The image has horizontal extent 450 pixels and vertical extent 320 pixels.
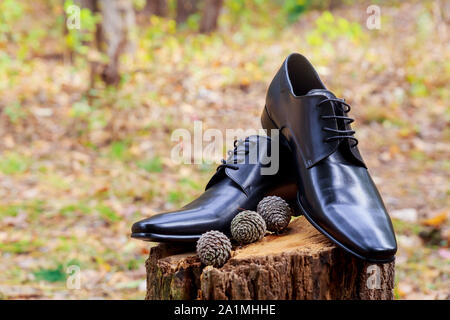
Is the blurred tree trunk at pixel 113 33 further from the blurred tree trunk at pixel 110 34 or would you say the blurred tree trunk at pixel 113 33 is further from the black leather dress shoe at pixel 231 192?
the black leather dress shoe at pixel 231 192

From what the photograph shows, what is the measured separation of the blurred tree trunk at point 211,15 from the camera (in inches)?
268

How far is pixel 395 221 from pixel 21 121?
3401 millimetres

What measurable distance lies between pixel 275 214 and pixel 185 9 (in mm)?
6862

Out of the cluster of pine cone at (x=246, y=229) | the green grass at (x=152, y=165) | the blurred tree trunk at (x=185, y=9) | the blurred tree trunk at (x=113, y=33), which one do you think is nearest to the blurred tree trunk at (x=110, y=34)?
the blurred tree trunk at (x=113, y=33)

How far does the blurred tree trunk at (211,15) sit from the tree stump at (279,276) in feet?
19.2

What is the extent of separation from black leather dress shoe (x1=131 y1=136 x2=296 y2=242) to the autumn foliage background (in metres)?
0.66

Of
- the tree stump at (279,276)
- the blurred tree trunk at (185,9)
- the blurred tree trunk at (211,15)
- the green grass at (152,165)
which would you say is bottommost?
the tree stump at (279,276)

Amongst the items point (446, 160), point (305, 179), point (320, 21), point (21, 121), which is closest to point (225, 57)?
point (320, 21)

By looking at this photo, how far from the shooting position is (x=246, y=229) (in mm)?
1471

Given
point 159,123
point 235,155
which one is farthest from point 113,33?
point 235,155

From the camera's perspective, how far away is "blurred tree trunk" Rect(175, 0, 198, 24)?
7832mm

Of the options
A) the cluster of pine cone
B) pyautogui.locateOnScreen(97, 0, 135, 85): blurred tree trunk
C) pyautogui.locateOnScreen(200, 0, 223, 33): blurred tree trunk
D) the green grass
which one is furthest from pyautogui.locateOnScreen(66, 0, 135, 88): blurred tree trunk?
the cluster of pine cone

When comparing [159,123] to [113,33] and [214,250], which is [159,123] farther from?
[214,250]

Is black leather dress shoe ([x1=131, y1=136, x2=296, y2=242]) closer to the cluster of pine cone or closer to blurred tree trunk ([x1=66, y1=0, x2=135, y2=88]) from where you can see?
the cluster of pine cone
